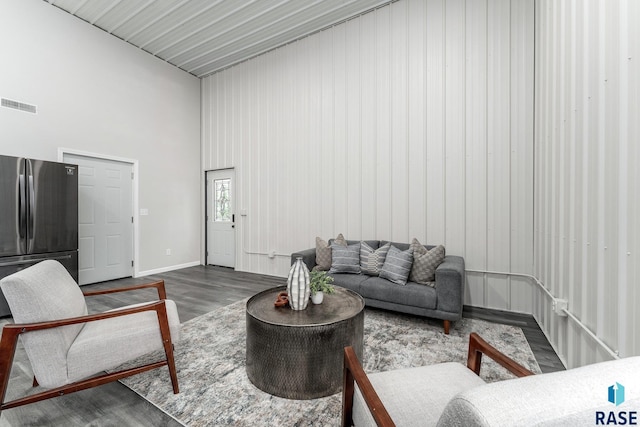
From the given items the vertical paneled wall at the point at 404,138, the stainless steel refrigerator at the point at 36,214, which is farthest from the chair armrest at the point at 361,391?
the stainless steel refrigerator at the point at 36,214

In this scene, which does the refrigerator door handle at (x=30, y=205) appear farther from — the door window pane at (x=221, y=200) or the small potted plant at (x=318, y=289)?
the small potted plant at (x=318, y=289)

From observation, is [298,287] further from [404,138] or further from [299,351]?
[404,138]

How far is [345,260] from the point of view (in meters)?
3.51

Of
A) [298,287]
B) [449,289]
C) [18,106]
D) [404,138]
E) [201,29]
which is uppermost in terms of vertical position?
[201,29]

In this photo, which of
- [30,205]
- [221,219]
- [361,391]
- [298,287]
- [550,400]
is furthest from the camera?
[221,219]

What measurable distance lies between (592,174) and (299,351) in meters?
2.18

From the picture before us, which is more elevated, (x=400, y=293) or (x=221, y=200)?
(x=221, y=200)

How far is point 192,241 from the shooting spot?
6.04 meters

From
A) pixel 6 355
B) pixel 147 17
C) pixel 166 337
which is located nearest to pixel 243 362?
pixel 166 337

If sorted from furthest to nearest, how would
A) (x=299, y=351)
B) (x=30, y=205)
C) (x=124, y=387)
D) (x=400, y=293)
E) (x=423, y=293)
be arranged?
(x=30, y=205) < (x=400, y=293) < (x=423, y=293) < (x=124, y=387) < (x=299, y=351)

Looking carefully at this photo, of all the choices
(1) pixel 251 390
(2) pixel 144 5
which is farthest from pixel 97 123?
(1) pixel 251 390

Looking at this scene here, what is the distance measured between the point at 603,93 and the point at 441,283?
73.6 inches

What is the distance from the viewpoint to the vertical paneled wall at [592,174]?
1.39 meters

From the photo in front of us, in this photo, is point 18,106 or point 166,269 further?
point 166,269
